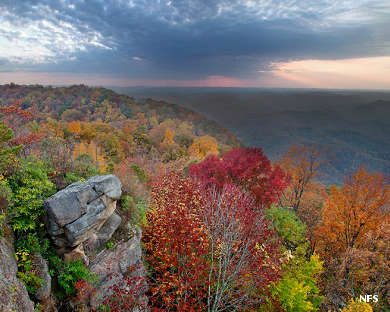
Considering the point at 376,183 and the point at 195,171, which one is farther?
the point at 195,171

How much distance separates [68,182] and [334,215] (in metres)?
17.0

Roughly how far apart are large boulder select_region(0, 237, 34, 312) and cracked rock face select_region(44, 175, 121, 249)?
132 centimetres

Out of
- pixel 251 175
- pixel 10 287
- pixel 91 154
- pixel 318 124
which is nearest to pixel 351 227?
pixel 251 175

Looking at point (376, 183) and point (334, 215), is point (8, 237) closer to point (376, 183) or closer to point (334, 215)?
point (334, 215)

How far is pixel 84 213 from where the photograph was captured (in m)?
7.04

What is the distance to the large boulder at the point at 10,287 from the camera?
4361 millimetres

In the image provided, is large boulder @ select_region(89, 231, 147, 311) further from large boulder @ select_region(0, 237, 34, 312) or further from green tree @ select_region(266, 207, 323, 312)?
green tree @ select_region(266, 207, 323, 312)

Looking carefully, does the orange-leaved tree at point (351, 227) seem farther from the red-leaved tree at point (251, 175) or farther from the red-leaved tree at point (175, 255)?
the red-leaved tree at point (175, 255)

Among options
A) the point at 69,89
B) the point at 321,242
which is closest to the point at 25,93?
the point at 69,89

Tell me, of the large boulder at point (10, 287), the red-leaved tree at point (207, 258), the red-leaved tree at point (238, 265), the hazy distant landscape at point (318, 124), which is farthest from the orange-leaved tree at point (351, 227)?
the hazy distant landscape at point (318, 124)

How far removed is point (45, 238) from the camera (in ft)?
21.3

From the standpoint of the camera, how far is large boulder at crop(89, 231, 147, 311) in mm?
7406

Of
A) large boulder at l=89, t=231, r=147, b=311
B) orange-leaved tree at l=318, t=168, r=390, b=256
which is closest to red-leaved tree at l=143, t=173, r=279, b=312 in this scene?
large boulder at l=89, t=231, r=147, b=311

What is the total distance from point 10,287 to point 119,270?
160 inches
